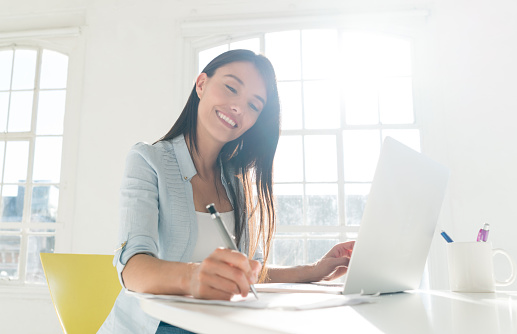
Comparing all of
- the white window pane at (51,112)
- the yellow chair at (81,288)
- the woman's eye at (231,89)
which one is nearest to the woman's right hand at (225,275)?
the woman's eye at (231,89)

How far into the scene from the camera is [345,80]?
3.79m

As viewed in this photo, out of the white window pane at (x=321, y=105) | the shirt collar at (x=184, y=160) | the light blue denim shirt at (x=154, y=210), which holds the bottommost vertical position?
the light blue denim shirt at (x=154, y=210)

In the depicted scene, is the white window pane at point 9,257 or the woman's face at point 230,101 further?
the white window pane at point 9,257

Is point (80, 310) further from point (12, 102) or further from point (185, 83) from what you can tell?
point (12, 102)

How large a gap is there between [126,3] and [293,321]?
4.02 metres

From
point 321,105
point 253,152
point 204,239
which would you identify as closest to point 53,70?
point 321,105

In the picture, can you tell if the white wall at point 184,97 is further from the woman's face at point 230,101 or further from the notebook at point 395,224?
the notebook at point 395,224

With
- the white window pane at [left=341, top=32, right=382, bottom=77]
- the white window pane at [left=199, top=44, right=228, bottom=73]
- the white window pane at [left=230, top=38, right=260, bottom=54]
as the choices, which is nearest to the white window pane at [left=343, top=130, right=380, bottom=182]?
the white window pane at [left=341, top=32, right=382, bottom=77]

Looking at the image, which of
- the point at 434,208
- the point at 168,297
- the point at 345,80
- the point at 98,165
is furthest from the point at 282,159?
the point at 168,297

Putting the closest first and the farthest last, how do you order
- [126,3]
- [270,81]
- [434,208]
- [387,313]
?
[387,313] < [434,208] < [270,81] < [126,3]

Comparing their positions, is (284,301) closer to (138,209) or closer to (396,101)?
(138,209)

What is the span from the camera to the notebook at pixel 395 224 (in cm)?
83

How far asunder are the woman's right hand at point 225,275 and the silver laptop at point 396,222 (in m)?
0.23

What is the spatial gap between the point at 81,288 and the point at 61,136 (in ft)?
9.12
